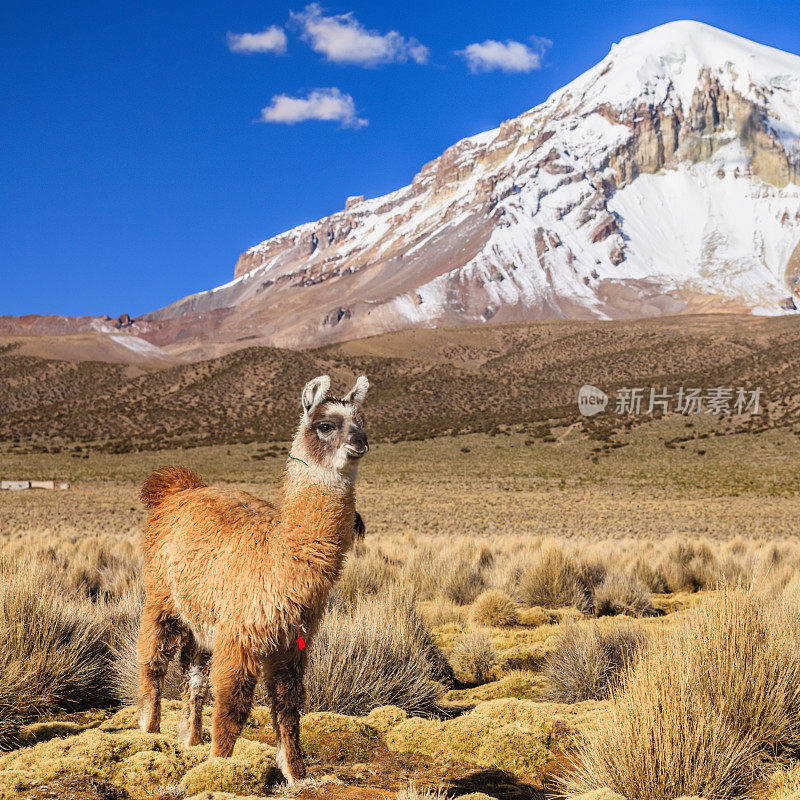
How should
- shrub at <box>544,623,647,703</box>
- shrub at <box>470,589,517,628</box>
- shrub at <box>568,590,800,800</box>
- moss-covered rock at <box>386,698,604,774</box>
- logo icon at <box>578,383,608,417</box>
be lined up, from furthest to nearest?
logo icon at <box>578,383,608,417</box>, shrub at <box>470,589,517,628</box>, shrub at <box>544,623,647,703</box>, moss-covered rock at <box>386,698,604,774</box>, shrub at <box>568,590,800,800</box>

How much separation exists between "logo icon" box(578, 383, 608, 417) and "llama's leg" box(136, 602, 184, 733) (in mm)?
58579

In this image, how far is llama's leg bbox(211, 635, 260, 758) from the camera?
4090mm

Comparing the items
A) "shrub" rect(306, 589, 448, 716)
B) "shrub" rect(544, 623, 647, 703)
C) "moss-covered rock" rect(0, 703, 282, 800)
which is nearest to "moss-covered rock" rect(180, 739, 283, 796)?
"moss-covered rock" rect(0, 703, 282, 800)

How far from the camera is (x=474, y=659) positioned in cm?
777

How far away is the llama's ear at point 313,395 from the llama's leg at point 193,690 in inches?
76.2

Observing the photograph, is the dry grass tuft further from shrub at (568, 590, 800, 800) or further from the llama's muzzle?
shrub at (568, 590, 800, 800)

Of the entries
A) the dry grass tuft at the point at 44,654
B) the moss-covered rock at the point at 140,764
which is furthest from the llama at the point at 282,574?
the dry grass tuft at the point at 44,654

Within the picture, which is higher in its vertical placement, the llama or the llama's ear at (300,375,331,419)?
the llama's ear at (300,375,331,419)

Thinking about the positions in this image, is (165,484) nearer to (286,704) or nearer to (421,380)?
(286,704)

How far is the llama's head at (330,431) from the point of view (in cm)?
405

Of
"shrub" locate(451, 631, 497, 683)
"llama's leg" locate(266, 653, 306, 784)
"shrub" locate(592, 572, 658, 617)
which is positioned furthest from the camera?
"shrub" locate(592, 572, 658, 617)

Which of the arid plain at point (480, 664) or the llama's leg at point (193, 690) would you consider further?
the llama's leg at point (193, 690)

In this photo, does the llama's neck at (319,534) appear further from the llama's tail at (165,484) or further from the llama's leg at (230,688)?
the llama's tail at (165,484)

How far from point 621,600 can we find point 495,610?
6.05 ft
